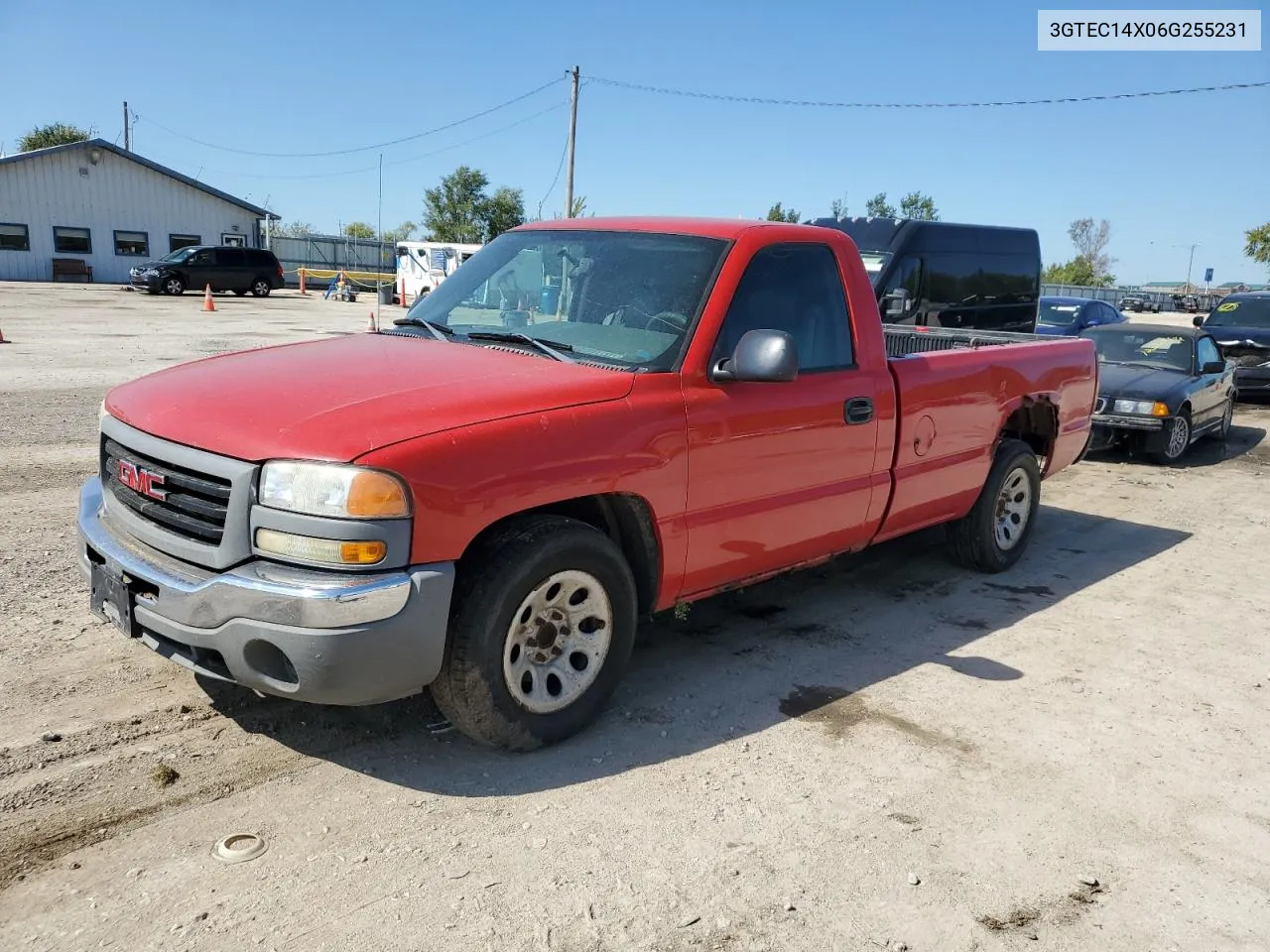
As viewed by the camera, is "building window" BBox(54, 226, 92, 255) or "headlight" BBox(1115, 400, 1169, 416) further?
"building window" BBox(54, 226, 92, 255)

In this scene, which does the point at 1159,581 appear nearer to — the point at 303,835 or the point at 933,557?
the point at 933,557

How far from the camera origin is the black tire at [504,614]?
3355mm

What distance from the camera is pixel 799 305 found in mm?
4590

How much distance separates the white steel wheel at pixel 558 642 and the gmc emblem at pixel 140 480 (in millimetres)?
1280

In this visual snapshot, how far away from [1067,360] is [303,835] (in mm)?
5540

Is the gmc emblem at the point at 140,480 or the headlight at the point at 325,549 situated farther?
the gmc emblem at the point at 140,480

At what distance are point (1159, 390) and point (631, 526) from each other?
8.84 m

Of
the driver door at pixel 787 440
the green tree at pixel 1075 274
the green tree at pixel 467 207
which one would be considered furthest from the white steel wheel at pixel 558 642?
the green tree at pixel 1075 274

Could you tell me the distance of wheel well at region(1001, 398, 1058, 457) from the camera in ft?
20.9

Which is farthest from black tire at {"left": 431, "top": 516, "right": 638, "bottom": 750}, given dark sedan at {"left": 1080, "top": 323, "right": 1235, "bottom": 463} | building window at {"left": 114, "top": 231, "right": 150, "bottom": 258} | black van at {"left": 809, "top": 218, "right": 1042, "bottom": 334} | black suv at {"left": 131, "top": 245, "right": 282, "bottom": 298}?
building window at {"left": 114, "top": 231, "right": 150, "bottom": 258}

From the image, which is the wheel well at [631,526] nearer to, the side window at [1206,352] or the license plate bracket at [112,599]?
the license plate bracket at [112,599]

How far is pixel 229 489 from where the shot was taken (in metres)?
3.15

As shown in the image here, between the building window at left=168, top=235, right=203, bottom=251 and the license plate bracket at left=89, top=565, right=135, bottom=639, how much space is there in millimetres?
44042

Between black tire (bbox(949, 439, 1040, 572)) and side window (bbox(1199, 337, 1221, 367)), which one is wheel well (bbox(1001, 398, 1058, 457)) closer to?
black tire (bbox(949, 439, 1040, 572))
